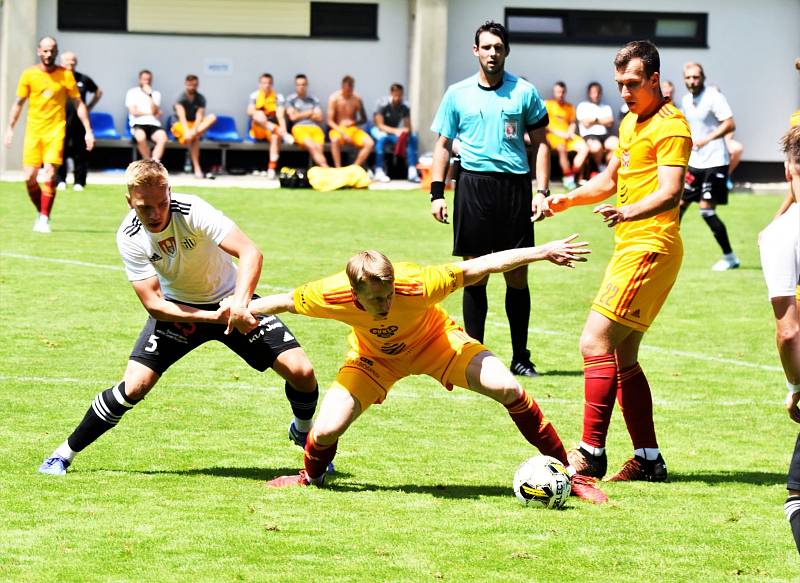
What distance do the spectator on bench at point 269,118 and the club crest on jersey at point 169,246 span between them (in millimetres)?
19287

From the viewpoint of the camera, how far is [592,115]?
27141 millimetres

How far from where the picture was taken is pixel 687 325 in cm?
1340

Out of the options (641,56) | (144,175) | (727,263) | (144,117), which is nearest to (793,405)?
(641,56)

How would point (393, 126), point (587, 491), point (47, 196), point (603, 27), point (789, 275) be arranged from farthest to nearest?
point (603, 27)
point (393, 126)
point (47, 196)
point (587, 491)
point (789, 275)

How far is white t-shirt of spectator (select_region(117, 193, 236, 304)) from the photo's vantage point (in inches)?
292

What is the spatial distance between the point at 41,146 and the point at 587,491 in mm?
12248

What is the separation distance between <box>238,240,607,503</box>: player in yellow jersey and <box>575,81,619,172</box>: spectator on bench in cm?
1981

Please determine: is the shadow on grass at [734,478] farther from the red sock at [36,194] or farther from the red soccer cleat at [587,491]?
the red sock at [36,194]

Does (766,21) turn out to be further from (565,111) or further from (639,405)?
(639,405)

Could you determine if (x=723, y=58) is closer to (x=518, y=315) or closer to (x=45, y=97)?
(x=45, y=97)

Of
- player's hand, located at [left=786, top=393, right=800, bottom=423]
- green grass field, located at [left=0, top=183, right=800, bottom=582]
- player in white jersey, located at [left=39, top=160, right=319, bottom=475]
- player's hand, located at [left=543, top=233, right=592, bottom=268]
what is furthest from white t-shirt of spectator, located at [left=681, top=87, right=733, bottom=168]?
player's hand, located at [left=786, top=393, right=800, bottom=423]

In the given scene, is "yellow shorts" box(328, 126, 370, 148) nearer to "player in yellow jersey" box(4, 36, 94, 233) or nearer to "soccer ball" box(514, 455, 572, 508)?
"player in yellow jersey" box(4, 36, 94, 233)

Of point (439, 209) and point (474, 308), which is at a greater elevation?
point (439, 209)

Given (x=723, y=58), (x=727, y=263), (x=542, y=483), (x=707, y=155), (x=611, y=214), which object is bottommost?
(x=727, y=263)
